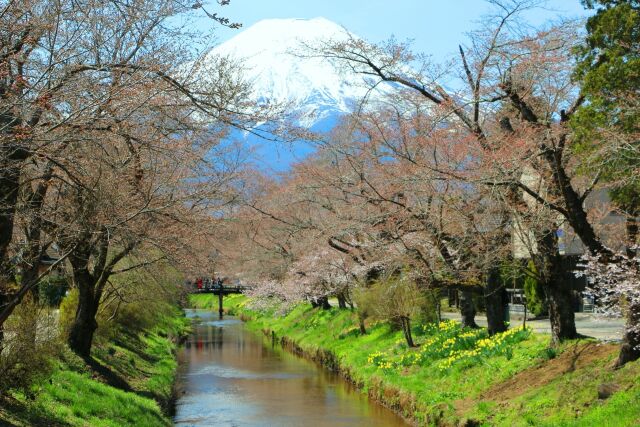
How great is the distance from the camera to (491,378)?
51.3 ft

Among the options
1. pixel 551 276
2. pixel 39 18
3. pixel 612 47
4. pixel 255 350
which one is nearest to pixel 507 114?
pixel 551 276

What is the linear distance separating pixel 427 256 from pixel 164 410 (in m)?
7.52

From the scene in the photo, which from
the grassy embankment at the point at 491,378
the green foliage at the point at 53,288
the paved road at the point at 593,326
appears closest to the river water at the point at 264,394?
the grassy embankment at the point at 491,378

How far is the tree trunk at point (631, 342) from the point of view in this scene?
1192cm

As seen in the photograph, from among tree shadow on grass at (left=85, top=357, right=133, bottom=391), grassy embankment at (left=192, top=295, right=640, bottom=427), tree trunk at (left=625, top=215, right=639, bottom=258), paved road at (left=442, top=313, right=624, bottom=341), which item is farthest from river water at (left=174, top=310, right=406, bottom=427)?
tree trunk at (left=625, top=215, right=639, bottom=258)

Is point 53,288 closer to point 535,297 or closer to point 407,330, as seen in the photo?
point 407,330

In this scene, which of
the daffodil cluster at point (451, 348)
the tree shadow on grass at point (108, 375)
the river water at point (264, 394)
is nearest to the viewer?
the tree shadow on grass at point (108, 375)

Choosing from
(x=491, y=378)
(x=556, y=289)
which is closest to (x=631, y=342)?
(x=556, y=289)

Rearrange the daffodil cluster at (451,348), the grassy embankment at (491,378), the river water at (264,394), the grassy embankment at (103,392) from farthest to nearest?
the river water at (264,394) → the daffodil cluster at (451,348) → the grassy embankment at (491,378) → the grassy embankment at (103,392)

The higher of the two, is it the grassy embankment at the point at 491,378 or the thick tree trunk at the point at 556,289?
the thick tree trunk at the point at 556,289

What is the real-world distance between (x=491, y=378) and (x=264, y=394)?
28.1 ft

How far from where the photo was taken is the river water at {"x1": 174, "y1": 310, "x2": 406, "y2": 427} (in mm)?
Result: 18047

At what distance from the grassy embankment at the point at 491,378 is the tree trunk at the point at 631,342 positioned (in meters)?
0.29

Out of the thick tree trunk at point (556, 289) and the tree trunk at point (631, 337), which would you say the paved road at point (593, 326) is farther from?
the tree trunk at point (631, 337)
